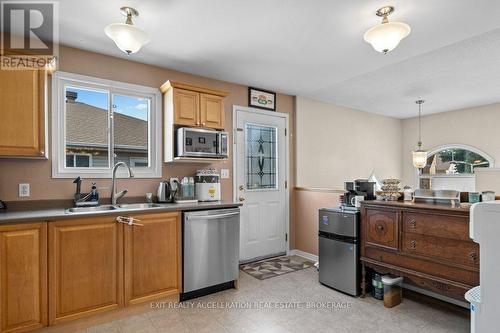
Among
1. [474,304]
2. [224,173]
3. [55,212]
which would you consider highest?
[224,173]

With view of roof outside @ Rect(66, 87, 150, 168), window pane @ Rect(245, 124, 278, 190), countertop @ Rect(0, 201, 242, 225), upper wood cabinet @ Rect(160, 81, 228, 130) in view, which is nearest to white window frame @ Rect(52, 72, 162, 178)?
view of roof outside @ Rect(66, 87, 150, 168)

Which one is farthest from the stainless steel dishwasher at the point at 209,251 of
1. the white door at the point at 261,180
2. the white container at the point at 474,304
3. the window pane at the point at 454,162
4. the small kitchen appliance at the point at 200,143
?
the window pane at the point at 454,162

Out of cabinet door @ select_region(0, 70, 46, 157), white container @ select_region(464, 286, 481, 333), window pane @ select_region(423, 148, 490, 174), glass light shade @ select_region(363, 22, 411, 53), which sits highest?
glass light shade @ select_region(363, 22, 411, 53)

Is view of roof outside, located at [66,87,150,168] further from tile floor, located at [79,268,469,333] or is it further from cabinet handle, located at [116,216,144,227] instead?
tile floor, located at [79,268,469,333]

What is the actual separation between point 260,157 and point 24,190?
111 inches

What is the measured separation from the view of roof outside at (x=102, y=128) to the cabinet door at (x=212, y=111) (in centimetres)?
68

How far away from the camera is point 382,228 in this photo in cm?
278

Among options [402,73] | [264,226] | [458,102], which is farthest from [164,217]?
[458,102]

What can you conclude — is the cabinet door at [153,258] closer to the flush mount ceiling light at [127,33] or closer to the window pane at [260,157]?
the flush mount ceiling light at [127,33]

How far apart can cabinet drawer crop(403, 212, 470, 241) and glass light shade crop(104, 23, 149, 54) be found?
2.76 meters

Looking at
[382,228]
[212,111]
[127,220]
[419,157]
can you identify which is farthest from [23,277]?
[419,157]

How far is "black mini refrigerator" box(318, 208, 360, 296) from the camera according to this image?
293 cm

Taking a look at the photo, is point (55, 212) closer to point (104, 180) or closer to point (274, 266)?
point (104, 180)

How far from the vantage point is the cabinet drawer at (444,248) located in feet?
7.21
